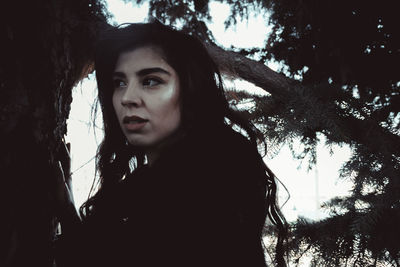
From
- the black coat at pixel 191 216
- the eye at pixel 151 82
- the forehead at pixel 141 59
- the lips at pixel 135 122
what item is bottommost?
the black coat at pixel 191 216

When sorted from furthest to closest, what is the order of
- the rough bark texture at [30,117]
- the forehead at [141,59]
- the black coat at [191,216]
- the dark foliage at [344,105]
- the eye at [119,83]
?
the eye at [119,83] → the forehead at [141,59] → the dark foliage at [344,105] → the black coat at [191,216] → the rough bark texture at [30,117]

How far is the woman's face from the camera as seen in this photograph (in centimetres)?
168

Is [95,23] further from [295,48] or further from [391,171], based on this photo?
[391,171]

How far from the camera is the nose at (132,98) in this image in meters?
1.67

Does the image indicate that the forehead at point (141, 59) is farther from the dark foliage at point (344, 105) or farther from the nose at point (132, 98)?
the dark foliage at point (344, 105)

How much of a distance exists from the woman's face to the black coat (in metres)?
0.12

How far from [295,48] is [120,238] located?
5.62 feet

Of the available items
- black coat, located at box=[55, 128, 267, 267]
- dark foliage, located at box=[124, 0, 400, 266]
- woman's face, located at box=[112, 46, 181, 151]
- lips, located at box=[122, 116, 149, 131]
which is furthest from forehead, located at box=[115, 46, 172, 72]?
dark foliage, located at box=[124, 0, 400, 266]

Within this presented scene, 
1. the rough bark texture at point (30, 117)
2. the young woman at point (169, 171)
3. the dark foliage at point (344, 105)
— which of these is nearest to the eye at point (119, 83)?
the young woman at point (169, 171)

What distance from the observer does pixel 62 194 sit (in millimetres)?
1492

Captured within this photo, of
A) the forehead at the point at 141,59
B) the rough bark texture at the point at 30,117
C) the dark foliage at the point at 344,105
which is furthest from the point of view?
the forehead at the point at 141,59

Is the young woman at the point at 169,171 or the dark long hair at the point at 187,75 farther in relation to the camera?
the dark long hair at the point at 187,75

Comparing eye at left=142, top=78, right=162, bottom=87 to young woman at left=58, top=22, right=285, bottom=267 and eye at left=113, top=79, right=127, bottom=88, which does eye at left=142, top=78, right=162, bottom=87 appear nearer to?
young woman at left=58, top=22, right=285, bottom=267

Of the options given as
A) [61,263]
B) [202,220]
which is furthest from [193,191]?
[61,263]
